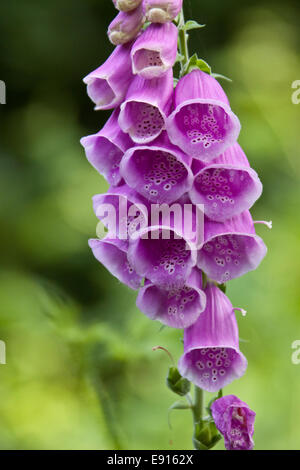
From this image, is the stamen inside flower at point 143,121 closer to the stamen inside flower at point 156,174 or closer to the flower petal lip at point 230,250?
the stamen inside flower at point 156,174

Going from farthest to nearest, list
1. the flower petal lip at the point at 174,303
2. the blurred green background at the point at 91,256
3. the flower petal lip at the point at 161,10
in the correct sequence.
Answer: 1. the blurred green background at the point at 91,256
2. the flower petal lip at the point at 174,303
3. the flower petal lip at the point at 161,10

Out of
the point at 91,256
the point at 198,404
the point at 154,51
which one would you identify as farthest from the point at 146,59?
the point at 91,256

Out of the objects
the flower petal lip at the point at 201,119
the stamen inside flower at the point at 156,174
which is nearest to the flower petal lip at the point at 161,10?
the flower petal lip at the point at 201,119

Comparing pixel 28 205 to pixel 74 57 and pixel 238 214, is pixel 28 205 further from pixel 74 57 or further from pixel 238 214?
pixel 238 214

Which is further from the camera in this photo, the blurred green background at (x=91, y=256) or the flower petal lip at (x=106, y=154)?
the blurred green background at (x=91, y=256)

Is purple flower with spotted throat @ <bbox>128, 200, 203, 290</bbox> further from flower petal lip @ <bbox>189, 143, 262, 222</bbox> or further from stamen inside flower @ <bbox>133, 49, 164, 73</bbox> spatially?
stamen inside flower @ <bbox>133, 49, 164, 73</bbox>

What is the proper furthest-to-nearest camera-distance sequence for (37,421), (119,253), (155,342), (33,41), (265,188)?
(33,41), (265,188), (37,421), (155,342), (119,253)

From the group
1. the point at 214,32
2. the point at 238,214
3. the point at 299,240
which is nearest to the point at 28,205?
the point at 299,240
